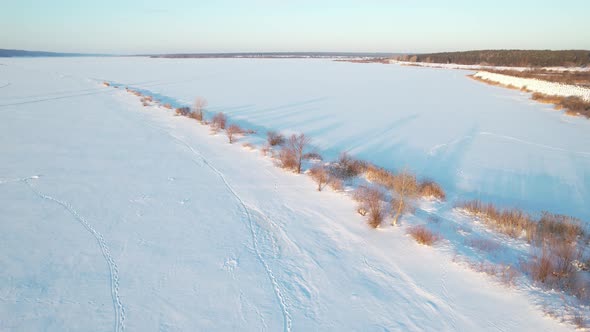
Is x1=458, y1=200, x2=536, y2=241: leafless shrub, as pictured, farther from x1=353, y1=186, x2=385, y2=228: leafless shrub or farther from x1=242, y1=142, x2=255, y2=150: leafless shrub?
x1=242, y1=142, x2=255, y2=150: leafless shrub

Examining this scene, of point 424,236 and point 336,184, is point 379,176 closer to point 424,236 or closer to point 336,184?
point 336,184

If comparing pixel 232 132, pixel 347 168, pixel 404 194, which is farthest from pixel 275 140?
pixel 404 194

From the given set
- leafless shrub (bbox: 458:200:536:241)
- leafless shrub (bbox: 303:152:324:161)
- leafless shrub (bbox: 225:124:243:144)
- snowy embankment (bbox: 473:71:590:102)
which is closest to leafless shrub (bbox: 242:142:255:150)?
leafless shrub (bbox: 225:124:243:144)

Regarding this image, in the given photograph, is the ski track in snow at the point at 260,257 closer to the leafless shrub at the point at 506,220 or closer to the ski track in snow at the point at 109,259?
the ski track in snow at the point at 109,259

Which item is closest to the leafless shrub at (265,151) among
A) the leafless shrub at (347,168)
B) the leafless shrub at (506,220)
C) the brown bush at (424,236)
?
the leafless shrub at (347,168)

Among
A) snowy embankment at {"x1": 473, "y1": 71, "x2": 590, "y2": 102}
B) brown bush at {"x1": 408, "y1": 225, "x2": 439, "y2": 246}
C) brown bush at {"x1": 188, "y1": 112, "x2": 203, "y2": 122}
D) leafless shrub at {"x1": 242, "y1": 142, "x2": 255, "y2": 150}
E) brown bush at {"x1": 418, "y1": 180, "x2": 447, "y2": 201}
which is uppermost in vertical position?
snowy embankment at {"x1": 473, "y1": 71, "x2": 590, "y2": 102}
